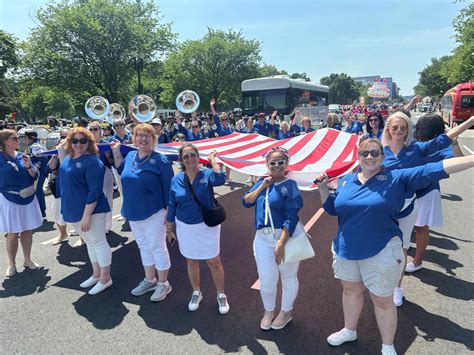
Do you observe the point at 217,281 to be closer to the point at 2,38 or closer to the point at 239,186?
the point at 239,186

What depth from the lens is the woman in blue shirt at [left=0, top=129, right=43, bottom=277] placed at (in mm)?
4066

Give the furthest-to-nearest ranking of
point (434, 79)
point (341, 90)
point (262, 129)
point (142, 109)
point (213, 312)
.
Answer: point (341, 90), point (434, 79), point (262, 129), point (142, 109), point (213, 312)

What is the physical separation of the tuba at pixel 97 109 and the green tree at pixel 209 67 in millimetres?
30161

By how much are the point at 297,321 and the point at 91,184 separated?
8.34ft

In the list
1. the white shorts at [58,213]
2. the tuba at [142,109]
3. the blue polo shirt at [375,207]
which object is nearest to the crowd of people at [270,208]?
the blue polo shirt at [375,207]

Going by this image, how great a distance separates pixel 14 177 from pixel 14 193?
8.3 inches

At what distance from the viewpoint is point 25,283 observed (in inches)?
163

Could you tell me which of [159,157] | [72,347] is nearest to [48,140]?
[159,157]

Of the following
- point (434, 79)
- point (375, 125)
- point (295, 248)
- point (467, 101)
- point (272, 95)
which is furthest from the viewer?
point (434, 79)

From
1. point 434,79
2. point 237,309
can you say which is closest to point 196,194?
point 237,309

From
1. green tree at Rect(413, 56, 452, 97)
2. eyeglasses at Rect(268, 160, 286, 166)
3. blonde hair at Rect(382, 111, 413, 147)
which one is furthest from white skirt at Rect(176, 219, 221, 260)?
green tree at Rect(413, 56, 452, 97)

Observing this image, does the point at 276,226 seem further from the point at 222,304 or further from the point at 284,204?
the point at 222,304

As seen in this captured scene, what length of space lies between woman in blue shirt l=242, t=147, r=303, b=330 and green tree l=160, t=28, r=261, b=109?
3655cm

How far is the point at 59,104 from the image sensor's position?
62.3 metres
